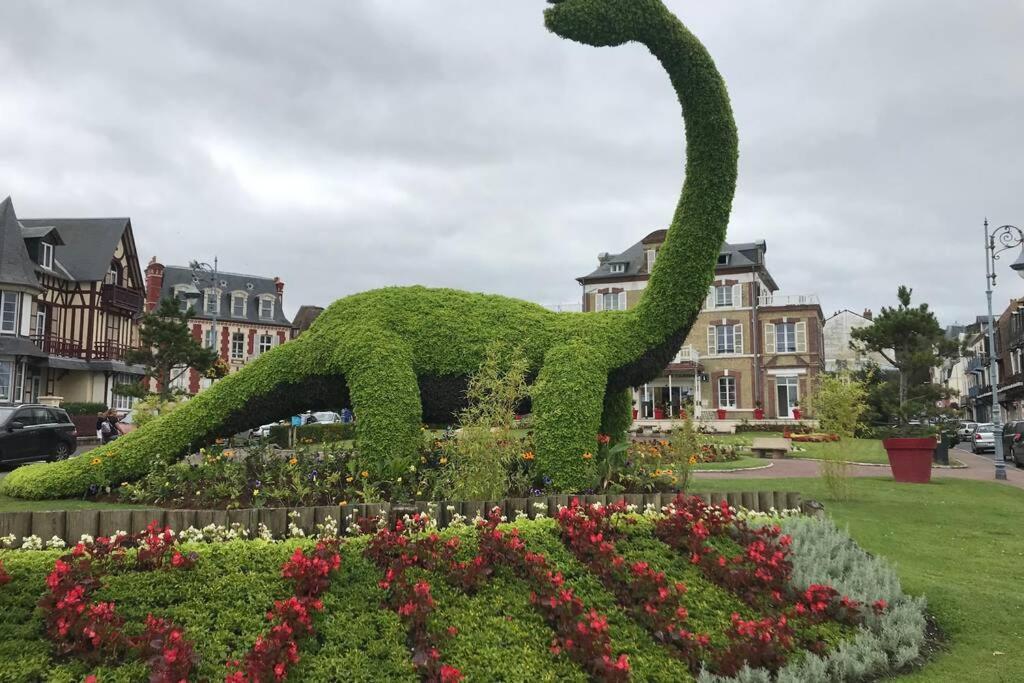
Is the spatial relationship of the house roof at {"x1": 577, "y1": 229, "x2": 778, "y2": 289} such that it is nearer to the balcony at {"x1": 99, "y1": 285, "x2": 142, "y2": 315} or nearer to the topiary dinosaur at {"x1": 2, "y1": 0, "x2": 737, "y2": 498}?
the balcony at {"x1": 99, "y1": 285, "x2": 142, "y2": 315}

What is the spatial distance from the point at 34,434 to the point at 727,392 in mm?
34288

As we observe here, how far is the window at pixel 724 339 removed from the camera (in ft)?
136

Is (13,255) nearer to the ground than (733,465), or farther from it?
farther from it

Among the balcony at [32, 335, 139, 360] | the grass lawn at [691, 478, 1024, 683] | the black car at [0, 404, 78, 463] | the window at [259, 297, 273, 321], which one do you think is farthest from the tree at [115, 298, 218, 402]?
the window at [259, 297, 273, 321]

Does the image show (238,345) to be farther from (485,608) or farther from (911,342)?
(485,608)

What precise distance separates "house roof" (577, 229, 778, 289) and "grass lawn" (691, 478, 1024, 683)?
28448 millimetres

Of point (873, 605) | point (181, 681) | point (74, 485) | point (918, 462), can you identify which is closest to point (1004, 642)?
point (873, 605)

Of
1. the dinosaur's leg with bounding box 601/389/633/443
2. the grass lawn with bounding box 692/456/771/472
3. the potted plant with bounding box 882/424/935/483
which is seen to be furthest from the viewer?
the grass lawn with bounding box 692/456/771/472

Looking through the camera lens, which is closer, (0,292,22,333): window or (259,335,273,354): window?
(0,292,22,333): window

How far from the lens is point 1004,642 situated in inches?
206

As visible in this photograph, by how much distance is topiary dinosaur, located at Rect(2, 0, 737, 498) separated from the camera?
28.9 ft

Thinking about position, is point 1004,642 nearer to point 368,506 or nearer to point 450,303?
point 368,506

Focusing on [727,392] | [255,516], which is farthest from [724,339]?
[255,516]

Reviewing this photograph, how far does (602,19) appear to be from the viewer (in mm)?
8695
